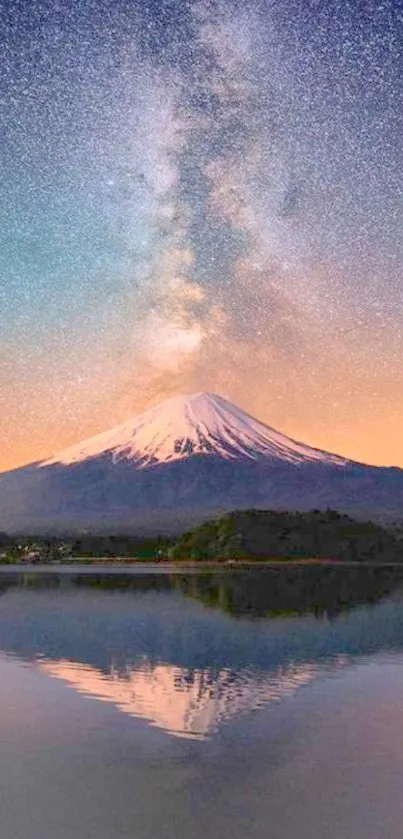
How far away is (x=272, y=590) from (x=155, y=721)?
35.8 meters

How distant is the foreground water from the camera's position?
9.91m

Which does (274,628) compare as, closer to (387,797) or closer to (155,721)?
(155,721)

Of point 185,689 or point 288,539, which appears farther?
point 288,539

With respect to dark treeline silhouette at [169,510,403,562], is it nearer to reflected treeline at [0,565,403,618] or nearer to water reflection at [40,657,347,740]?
reflected treeline at [0,565,403,618]

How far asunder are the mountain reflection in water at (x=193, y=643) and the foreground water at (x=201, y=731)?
65 millimetres

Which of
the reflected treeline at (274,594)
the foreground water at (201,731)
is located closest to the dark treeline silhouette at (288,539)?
the reflected treeline at (274,594)

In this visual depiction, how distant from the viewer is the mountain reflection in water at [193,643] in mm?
16500

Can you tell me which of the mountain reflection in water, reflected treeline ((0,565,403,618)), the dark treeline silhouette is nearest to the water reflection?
the mountain reflection in water

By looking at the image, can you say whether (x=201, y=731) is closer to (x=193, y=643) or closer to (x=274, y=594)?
(x=193, y=643)

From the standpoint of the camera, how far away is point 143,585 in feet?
182

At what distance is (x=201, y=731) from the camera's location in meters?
13.7

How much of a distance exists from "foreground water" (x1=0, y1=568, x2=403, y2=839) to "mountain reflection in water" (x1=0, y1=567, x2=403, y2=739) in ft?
0.21

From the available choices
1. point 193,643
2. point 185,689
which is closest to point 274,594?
point 193,643

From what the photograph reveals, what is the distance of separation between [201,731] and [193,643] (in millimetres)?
11414
